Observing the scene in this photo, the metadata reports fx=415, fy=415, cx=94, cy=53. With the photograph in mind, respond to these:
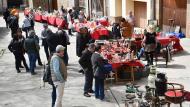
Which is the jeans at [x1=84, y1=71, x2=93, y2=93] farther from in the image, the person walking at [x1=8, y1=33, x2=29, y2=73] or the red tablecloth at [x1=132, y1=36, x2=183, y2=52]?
the red tablecloth at [x1=132, y1=36, x2=183, y2=52]

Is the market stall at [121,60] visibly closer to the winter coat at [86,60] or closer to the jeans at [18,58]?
the winter coat at [86,60]

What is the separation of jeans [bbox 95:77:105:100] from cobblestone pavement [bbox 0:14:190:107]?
0.18 m

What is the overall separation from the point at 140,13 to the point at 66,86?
1449 cm

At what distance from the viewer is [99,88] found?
1269 centimetres

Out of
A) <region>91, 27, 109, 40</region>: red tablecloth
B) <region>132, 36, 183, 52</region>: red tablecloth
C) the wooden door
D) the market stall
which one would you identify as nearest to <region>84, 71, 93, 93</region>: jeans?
the market stall

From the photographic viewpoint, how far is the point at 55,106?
11445 mm

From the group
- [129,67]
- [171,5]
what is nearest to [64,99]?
[129,67]

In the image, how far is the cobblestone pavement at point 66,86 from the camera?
12789 mm

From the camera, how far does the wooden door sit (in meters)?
27.3

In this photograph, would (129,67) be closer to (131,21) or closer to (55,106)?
(55,106)

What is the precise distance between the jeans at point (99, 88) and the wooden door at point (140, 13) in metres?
14.9

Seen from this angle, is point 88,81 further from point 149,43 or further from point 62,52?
point 149,43

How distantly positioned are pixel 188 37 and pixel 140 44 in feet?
16.3

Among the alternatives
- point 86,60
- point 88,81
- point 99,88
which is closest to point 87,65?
point 86,60
